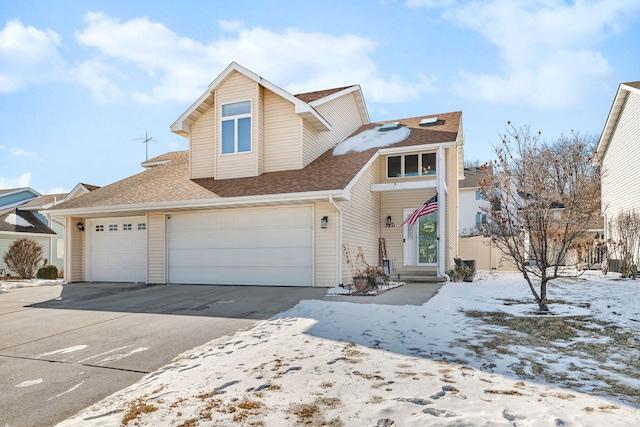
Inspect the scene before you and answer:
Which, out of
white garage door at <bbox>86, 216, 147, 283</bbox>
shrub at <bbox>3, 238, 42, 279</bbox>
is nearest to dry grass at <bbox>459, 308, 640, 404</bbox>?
white garage door at <bbox>86, 216, 147, 283</bbox>

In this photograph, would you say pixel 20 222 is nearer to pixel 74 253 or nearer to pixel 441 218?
pixel 74 253

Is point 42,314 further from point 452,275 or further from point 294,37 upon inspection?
point 452,275

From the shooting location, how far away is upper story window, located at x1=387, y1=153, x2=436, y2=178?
Result: 13711 millimetres

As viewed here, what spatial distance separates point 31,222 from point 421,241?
22251 mm

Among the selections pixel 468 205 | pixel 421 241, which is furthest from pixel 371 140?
pixel 468 205

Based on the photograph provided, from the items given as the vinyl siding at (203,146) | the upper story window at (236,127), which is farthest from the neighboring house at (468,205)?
the vinyl siding at (203,146)

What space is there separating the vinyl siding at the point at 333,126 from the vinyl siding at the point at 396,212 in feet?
8.98

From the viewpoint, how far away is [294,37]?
34.2 ft

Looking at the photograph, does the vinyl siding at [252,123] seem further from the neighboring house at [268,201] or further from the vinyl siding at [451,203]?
the vinyl siding at [451,203]

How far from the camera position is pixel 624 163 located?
57.6 ft

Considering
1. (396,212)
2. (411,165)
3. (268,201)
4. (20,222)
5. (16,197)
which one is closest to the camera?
(268,201)

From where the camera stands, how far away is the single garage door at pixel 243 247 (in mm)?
11062

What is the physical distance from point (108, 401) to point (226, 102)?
1090 centimetres

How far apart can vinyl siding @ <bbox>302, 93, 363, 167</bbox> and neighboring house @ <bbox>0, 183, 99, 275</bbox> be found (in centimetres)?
1300
